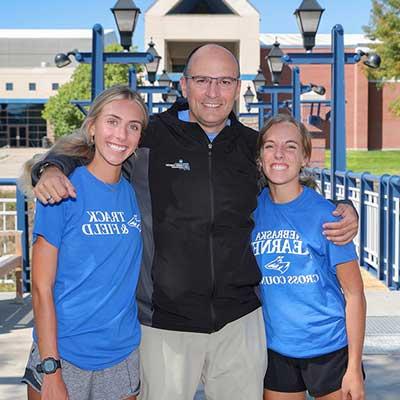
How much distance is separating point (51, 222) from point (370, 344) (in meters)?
3.60

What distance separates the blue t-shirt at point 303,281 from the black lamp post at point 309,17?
8588mm

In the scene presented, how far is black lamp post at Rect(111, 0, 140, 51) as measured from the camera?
10.3m

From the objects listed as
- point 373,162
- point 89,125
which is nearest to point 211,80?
point 89,125

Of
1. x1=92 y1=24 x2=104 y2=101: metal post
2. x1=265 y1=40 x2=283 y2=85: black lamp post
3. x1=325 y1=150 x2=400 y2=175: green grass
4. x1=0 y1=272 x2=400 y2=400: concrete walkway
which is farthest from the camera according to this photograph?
x1=325 y1=150 x2=400 y2=175: green grass

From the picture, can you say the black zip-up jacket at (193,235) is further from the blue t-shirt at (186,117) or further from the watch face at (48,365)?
the watch face at (48,365)

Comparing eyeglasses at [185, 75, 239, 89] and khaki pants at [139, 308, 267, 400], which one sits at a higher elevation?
eyeglasses at [185, 75, 239, 89]

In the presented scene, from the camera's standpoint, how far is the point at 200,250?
9.65 feet

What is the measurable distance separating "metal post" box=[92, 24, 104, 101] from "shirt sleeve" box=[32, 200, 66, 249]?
6.28 meters

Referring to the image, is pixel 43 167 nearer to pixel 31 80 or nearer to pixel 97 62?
pixel 97 62

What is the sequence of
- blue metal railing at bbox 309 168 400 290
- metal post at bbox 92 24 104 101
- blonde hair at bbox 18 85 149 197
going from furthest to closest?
1. metal post at bbox 92 24 104 101
2. blue metal railing at bbox 309 168 400 290
3. blonde hair at bbox 18 85 149 197

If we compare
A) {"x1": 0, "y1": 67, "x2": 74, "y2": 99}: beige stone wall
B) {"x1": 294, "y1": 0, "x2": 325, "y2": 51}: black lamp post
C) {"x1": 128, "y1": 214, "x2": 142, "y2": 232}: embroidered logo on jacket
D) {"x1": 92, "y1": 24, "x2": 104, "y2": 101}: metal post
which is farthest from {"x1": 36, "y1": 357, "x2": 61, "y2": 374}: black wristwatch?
{"x1": 0, "y1": 67, "x2": 74, "y2": 99}: beige stone wall

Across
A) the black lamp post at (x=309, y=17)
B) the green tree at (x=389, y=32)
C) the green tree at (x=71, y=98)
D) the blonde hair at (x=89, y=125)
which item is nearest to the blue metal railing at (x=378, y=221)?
the black lamp post at (x=309, y=17)

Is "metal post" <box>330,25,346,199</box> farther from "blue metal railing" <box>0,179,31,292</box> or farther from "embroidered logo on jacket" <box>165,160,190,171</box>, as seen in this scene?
"embroidered logo on jacket" <box>165,160,190,171</box>

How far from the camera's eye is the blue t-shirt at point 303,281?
2963 millimetres
